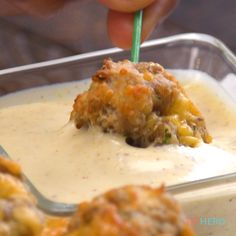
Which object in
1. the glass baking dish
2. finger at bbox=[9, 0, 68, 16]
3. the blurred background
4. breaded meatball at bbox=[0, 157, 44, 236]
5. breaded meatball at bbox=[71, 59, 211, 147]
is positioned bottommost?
the blurred background

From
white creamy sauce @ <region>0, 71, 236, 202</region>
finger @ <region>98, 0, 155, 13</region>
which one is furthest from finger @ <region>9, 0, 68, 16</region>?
white creamy sauce @ <region>0, 71, 236, 202</region>

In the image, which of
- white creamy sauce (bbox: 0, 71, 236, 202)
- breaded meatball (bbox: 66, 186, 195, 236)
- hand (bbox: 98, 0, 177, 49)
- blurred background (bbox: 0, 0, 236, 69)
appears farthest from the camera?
blurred background (bbox: 0, 0, 236, 69)

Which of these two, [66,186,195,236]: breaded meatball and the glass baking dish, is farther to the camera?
the glass baking dish

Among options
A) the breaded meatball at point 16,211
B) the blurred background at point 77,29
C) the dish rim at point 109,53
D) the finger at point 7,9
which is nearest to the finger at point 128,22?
the dish rim at point 109,53

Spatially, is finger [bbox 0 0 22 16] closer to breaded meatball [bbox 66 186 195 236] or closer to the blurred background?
the blurred background

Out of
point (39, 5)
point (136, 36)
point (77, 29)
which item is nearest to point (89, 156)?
point (136, 36)

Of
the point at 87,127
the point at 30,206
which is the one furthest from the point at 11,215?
the point at 87,127
